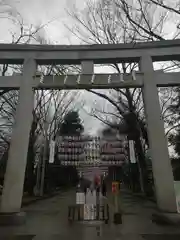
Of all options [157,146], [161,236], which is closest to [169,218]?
[161,236]

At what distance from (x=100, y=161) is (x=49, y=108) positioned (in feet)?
39.6

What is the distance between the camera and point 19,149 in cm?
938

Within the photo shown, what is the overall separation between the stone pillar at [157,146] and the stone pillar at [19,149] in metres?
4.25

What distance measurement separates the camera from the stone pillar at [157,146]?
28.6 feet

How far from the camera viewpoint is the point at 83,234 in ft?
25.7

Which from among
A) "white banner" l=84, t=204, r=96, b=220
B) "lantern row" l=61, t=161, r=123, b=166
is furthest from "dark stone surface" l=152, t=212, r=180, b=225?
"white banner" l=84, t=204, r=96, b=220

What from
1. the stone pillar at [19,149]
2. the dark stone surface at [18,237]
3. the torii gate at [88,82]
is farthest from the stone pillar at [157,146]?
the stone pillar at [19,149]

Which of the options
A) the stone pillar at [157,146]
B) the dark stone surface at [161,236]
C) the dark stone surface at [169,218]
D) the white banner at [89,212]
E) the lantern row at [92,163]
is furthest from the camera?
the white banner at [89,212]

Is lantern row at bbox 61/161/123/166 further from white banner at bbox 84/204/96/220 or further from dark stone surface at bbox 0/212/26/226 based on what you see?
dark stone surface at bbox 0/212/26/226

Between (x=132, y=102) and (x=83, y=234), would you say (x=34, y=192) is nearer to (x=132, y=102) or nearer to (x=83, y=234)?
(x=132, y=102)

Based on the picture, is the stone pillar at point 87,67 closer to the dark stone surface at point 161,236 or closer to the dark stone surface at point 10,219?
the dark stone surface at point 10,219

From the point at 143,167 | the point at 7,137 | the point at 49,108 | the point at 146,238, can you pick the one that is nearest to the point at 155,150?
the point at 146,238

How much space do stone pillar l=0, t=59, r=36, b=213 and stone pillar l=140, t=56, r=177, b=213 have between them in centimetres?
425

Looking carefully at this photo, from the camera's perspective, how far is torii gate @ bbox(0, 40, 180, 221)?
8.98 meters
